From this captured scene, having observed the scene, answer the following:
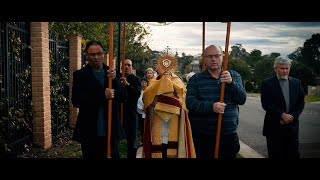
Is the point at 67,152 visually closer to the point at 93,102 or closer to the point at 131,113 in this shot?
the point at 131,113

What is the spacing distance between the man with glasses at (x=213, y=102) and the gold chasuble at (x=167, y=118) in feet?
1.16

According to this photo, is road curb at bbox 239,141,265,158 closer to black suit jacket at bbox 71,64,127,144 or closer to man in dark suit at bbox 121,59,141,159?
man in dark suit at bbox 121,59,141,159

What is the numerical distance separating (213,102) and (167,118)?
758 millimetres

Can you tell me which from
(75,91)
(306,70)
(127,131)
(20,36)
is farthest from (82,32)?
(306,70)

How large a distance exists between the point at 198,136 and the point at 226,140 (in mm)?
314

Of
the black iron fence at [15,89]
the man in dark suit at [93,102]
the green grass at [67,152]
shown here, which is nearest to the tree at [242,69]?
the green grass at [67,152]

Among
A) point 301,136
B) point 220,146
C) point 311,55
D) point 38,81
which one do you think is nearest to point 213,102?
point 220,146

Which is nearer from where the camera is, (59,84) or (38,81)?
(38,81)

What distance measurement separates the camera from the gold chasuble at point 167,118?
438 centimetres

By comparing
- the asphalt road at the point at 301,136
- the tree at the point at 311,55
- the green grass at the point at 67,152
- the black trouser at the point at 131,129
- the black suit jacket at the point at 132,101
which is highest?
the tree at the point at 311,55

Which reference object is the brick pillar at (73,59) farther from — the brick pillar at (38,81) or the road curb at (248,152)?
the road curb at (248,152)

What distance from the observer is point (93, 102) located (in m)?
3.84

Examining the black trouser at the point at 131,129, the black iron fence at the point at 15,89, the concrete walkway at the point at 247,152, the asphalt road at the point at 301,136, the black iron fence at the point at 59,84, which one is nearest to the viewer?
the black iron fence at the point at 15,89

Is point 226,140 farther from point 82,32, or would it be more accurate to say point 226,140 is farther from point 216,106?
point 82,32
